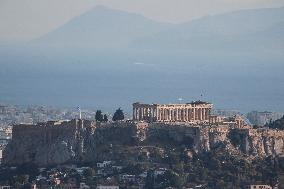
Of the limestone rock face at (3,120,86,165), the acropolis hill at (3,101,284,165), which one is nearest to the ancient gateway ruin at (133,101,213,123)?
the acropolis hill at (3,101,284,165)

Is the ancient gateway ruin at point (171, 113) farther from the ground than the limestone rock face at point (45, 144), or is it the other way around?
the ancient gateway ruin at point (171, 113)

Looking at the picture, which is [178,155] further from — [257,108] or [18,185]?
[257,108]

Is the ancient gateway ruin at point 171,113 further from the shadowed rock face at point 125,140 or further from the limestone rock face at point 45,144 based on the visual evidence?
the limestone rock face at point 45,144

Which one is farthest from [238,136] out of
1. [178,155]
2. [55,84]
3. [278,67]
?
[278,67]

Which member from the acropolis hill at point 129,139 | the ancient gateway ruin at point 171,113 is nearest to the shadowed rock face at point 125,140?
the acropolis hill at point 129,139

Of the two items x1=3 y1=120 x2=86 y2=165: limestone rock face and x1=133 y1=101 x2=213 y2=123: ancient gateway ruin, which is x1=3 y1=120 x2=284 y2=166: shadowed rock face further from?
x1=133 y1=101 x2=213 y2=123: ancient gateway ruin

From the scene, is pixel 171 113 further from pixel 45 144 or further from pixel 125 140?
pixel 45 144
